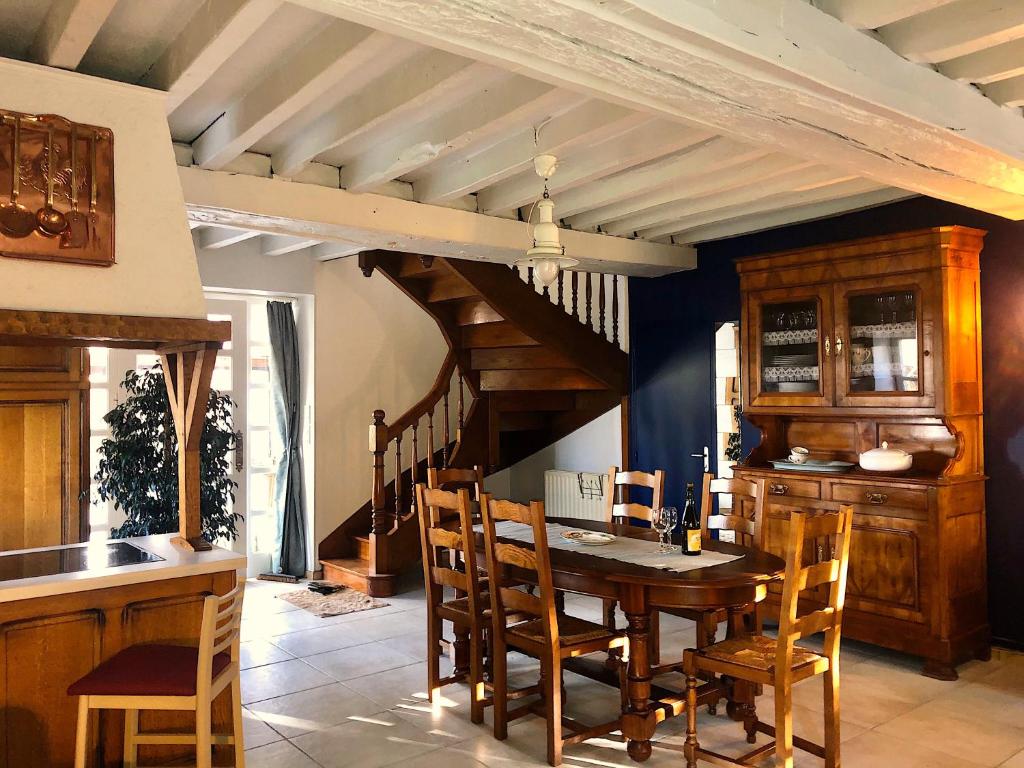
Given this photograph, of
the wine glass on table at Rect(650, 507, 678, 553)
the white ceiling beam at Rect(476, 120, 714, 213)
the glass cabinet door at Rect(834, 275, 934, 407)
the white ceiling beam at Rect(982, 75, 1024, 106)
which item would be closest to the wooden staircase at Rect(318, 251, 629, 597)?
the white ceiling beam at Rect(476, 120, 714, 213)

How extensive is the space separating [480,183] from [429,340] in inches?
140

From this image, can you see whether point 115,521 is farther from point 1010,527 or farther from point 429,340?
point 1010,527

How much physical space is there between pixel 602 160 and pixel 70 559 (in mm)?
2982

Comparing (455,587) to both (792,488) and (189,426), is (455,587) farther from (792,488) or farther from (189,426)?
(792,488)

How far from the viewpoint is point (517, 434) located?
7.92 meters

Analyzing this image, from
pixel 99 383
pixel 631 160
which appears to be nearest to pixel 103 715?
pixel 631 160

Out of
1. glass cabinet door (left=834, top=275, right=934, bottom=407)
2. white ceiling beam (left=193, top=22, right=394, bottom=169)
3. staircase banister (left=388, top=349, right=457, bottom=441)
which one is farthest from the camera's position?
staircase banister (left=388, top=349, right=457, bottom=441)

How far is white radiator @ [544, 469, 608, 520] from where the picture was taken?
7223mm

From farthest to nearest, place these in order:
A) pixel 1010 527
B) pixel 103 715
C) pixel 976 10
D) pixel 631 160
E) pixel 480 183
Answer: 1. pixel 1010 527
2. pixel 480 183
3. pixel 631 160
4. pixel 103 715
5. pixel 976 10

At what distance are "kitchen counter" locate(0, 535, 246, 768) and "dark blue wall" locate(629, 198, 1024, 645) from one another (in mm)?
4010

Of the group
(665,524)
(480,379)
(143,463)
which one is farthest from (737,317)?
(143,463)

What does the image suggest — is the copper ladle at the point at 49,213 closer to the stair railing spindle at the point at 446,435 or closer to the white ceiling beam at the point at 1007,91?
the white ceiling beam at the point at 1007,91

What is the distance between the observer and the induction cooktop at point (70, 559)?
3.08 metres

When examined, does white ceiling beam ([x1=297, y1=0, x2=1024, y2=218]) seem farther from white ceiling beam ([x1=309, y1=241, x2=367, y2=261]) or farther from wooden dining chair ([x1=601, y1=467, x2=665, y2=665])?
white ceiling beam ([x1=309, y1=241, x2=367, y2=261])
